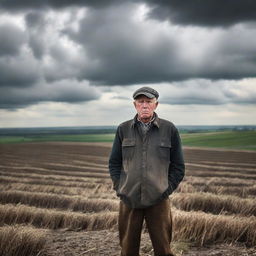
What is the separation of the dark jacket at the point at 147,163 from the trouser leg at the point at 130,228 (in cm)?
15

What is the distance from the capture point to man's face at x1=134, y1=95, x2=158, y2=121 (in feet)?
11.8

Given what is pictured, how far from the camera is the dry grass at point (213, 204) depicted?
1023 centimetres

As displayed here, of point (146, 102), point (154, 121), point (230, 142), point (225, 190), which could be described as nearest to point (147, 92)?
point (146, 102)

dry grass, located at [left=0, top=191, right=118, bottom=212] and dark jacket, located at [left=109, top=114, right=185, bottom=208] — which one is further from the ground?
dark jacket, located at [left=109, top=114, right=185, bottom=208]

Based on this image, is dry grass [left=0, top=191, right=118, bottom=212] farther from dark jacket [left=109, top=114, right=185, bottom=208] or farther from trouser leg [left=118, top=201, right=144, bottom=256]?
dark jacket [left=109, top=114, right=185, bottom=208]

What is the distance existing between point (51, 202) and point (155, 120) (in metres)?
9.45

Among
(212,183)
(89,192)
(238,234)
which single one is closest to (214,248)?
(238,234)

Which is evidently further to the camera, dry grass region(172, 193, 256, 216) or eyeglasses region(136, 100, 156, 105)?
dry grass region(172, 193, 256, 216)

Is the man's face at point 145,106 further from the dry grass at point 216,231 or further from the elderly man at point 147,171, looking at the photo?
the dry grass at point 216,231

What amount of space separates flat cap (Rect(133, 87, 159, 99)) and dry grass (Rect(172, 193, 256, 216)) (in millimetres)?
7124

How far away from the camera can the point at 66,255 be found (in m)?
4.83

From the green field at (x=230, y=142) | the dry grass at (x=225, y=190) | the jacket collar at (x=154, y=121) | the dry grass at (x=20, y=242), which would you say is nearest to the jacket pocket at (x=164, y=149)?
the jacket collar at (x=154, y=121)

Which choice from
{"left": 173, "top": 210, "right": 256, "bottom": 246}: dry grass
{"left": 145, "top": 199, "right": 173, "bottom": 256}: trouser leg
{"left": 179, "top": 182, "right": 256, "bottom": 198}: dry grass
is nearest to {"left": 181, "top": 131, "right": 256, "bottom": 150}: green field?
{"left": 179, "top": 182, "right": 256, "bottom": 198}: dry grass

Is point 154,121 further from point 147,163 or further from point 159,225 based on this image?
point 159,225
